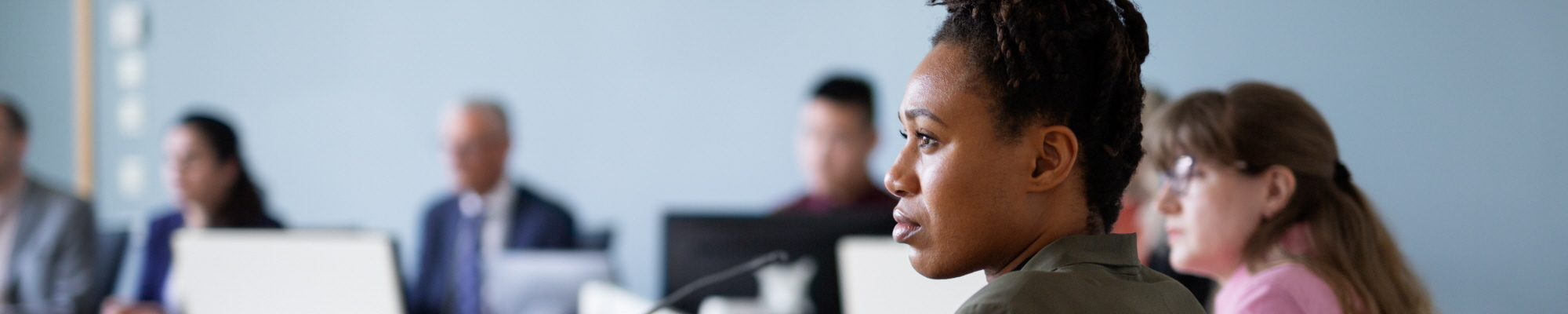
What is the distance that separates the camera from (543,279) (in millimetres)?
2146

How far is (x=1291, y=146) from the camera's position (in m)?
1.23

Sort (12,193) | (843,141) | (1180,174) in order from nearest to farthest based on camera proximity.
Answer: (1180,174) → (12,193) → (843,141)

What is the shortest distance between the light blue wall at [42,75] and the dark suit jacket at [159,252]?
5.71 feet

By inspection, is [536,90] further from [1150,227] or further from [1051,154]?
[1051,154]

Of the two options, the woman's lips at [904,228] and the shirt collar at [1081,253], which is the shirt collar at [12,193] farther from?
the shirt collar at [1081,253]

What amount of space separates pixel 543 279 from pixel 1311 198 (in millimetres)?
1456

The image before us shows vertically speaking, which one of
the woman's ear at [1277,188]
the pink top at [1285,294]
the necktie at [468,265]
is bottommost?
the necktie at [468,265]

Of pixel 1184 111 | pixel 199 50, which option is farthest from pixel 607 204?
pixel 1184 111

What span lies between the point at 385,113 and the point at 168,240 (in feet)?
4.51

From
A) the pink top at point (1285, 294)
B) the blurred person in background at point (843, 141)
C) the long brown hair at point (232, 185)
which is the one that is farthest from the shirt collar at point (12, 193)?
the pink top at point (1285, 294)

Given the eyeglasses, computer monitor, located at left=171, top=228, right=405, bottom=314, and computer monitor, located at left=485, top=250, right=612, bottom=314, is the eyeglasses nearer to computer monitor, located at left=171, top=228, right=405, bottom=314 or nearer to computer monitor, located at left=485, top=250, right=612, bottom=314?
computer monitor, located at left=485, top=250, right=612, bottom=314

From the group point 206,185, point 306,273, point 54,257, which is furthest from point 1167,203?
point 206,185

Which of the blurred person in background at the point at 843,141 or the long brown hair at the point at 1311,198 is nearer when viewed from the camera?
the long brown hair at the point at 1311,198

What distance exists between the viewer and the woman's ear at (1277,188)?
1243 mm
